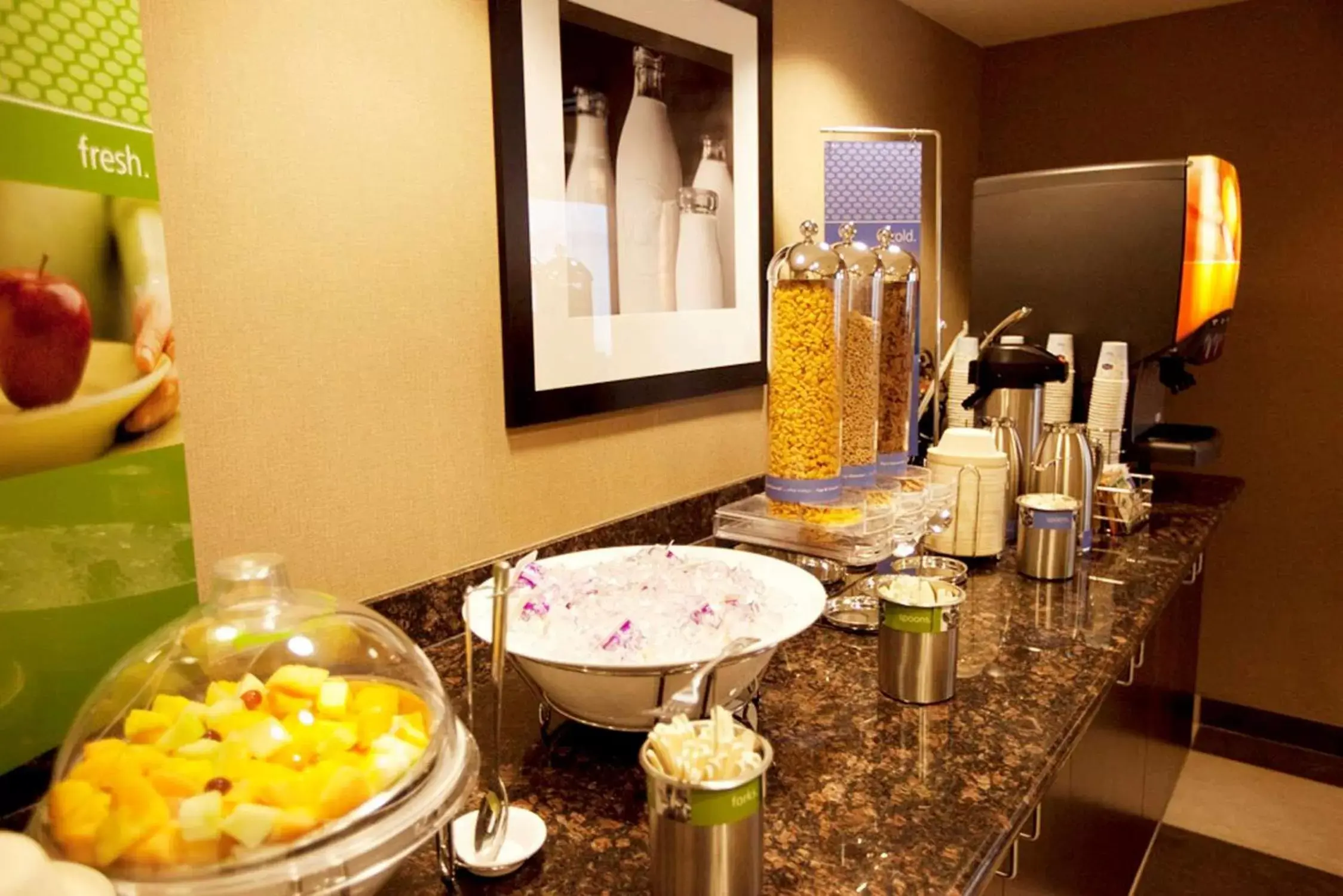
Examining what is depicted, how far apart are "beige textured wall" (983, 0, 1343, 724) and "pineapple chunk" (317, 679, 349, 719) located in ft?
9.69

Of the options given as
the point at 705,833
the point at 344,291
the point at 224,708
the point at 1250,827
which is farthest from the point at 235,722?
the point at 1250,827

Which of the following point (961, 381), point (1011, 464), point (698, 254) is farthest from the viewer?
point (961, 381)

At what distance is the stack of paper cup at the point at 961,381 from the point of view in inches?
93.6

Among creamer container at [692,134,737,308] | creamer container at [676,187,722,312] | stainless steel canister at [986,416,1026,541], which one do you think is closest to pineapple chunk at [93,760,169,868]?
creamer container at [676,187,722,312]

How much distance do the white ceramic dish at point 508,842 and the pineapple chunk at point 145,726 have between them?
0.28 metres

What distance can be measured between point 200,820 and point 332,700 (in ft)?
0.51

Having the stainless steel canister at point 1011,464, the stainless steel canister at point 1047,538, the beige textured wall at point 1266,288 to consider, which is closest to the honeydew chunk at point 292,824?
the stainless steel canister at point 1047,538

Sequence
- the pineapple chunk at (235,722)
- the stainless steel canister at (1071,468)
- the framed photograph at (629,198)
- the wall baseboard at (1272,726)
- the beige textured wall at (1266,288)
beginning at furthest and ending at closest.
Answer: the wall baseboard at (1272,726) < the beige textured wall at (1266,288) < the stainless steel canister at (1071,468) < the framed photograph at (629,198) < the pineapple chunk at (235,722)

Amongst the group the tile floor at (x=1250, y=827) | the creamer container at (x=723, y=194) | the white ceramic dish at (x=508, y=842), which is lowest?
the tile floor at (x=1250, y=827)

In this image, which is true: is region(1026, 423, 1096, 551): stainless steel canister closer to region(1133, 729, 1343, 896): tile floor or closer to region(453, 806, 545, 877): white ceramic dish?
region(1133, 729, 1343, 896): tile floor

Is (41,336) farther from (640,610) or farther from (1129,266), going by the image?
(1129,266)

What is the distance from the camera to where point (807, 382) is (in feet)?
5.21

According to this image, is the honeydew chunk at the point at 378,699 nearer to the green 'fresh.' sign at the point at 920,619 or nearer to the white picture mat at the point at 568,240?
A: the green 'fresh.' sign at the point at 920,619

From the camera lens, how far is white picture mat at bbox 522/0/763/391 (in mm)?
1526
